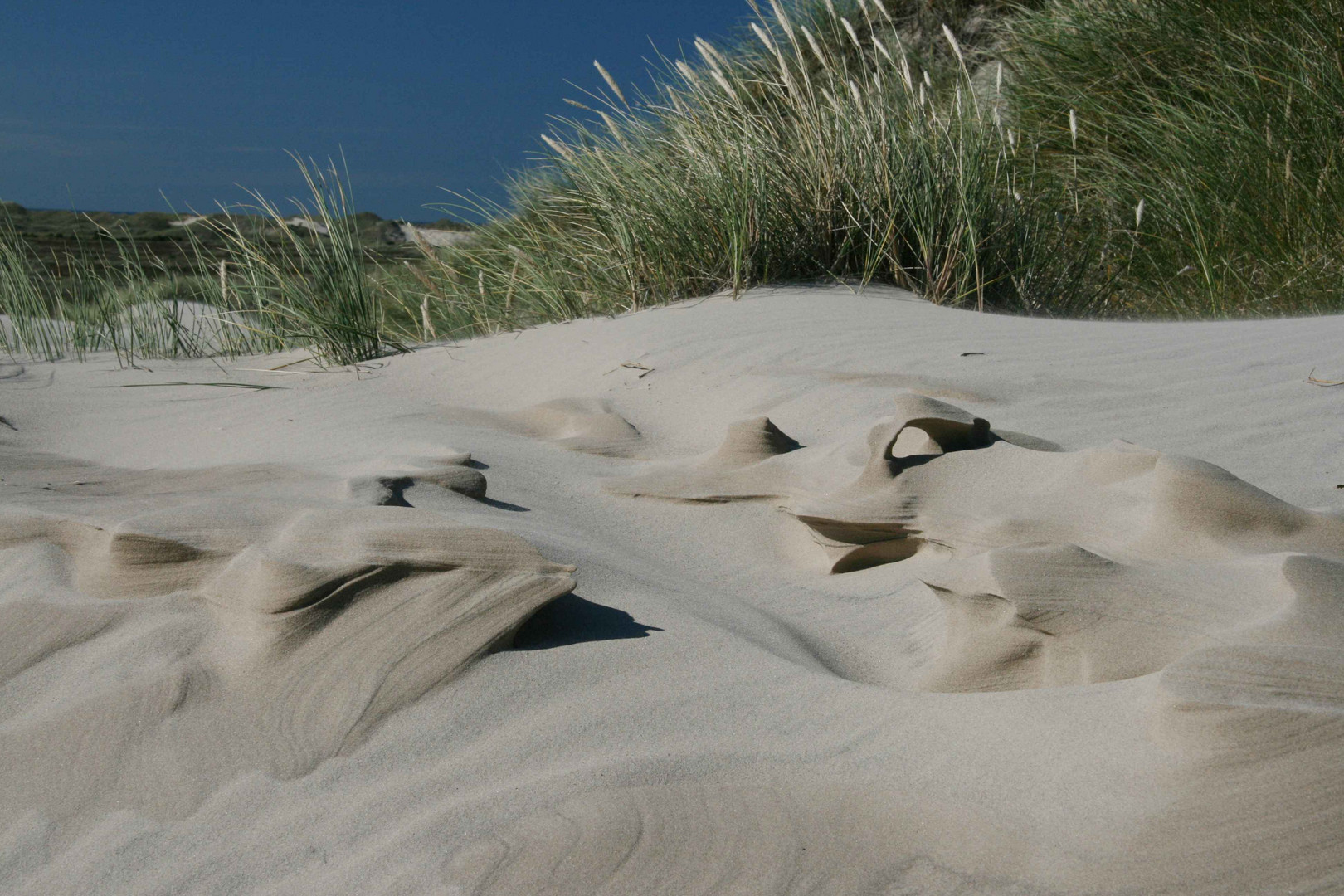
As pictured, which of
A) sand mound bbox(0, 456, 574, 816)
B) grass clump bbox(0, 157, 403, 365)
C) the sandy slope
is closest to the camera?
the sandy slope

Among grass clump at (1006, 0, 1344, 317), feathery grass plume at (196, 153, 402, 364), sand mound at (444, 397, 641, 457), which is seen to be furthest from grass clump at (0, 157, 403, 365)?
grass clump at (1006, 0, 1344, 317)

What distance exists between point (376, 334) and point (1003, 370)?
267cm

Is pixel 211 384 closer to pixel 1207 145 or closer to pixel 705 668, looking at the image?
pixel 705 668

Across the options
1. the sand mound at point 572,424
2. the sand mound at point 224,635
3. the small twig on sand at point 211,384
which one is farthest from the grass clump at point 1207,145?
the sand mound at point 224,635

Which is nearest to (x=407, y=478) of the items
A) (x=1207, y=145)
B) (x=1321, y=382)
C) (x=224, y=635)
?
(x=224, y=635)

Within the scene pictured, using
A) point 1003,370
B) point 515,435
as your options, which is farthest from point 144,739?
point 1003,370

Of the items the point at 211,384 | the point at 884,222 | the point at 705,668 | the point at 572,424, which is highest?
the point at 884,222

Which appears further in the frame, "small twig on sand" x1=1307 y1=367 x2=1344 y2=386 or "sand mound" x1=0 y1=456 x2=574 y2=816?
"small twig on sand" x1=1307 y1=367 x2=1344 y2=386

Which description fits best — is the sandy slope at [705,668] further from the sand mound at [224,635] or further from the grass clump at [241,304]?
the grass clump at [241,304]

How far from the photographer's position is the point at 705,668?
3.75 ft

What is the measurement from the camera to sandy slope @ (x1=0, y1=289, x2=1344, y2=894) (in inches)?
31.8

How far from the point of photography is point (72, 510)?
4.84 feet

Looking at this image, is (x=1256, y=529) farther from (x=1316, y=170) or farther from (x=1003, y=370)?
(x=1316, y=170)

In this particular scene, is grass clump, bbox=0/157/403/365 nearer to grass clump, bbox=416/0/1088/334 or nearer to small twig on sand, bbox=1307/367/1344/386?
grass clump, bbox=416/0/1088/334
